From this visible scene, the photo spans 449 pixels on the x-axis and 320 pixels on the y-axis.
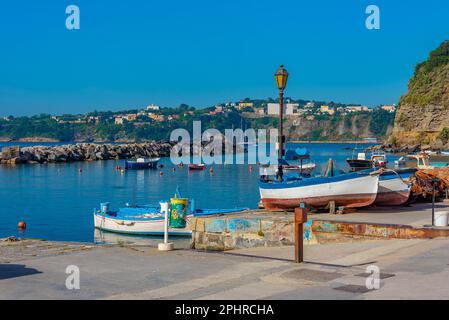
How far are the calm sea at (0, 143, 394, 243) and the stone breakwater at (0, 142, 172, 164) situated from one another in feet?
52.8

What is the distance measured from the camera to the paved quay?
9.41 m

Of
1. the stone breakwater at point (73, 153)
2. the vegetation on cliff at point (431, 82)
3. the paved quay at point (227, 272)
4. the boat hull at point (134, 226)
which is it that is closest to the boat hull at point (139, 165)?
the stone breakwater at point (73, 153)

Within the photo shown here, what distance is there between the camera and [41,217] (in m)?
44.2

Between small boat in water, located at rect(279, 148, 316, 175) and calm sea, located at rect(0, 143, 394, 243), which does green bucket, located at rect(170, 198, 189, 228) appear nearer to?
small boat in water, located at rect(279, 148, 316, 175)

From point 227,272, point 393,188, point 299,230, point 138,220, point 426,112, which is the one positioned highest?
point 426,112

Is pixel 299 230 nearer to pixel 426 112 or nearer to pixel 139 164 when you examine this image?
pixel 139 164

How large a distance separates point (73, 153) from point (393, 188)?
113 meters

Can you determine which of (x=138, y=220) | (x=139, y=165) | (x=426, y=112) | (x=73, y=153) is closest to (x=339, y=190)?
(x=138, y=220)

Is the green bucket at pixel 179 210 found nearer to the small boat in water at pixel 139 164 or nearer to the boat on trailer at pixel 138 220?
the boat on trailer at pixel 138 220

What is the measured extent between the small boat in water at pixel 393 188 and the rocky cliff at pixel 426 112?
12389cm

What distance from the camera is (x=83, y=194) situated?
61219 mm

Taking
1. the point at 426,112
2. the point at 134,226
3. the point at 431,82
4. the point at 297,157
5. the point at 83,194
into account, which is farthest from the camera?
the point at 431,82
